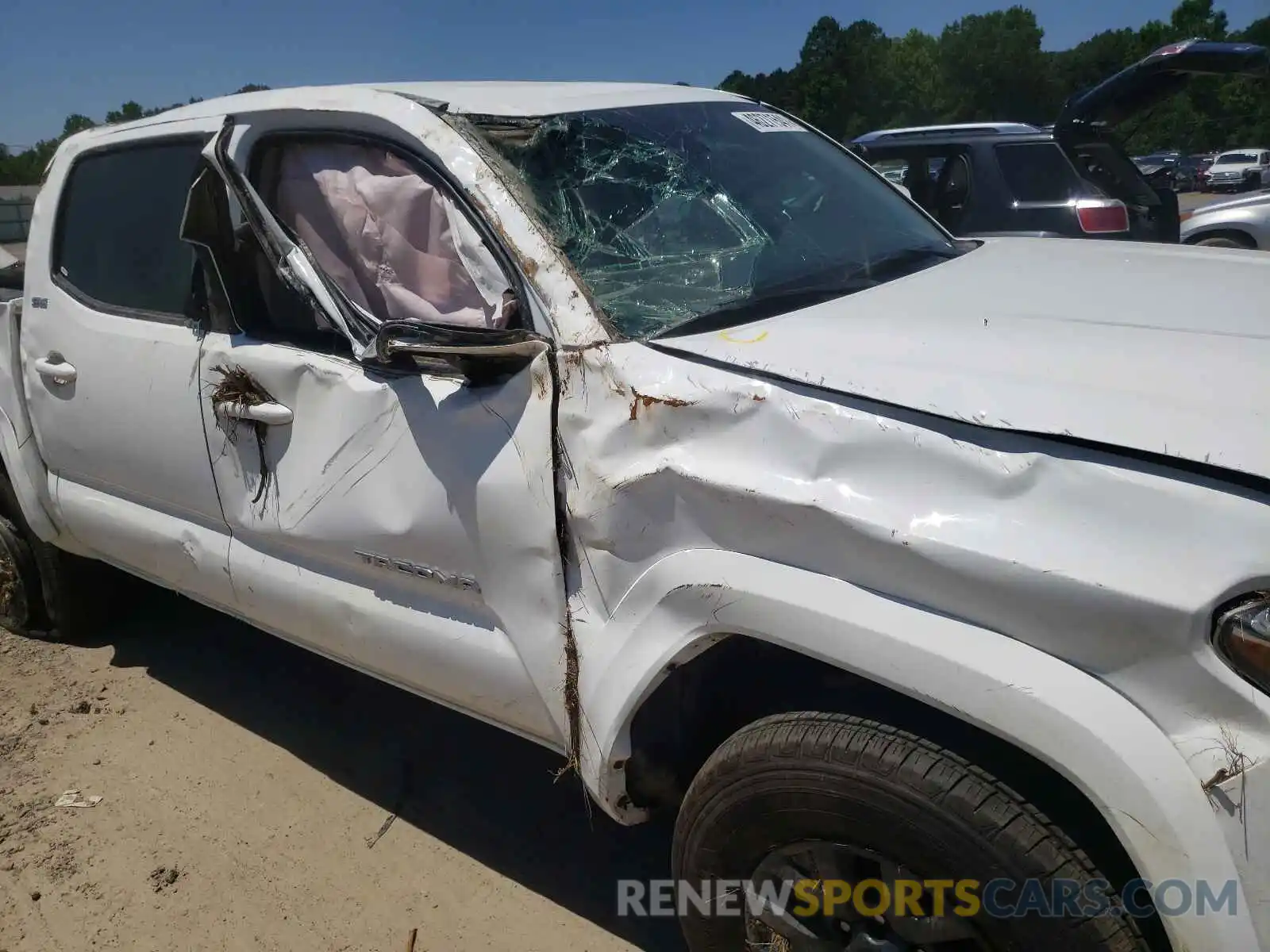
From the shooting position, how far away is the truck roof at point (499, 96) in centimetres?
248

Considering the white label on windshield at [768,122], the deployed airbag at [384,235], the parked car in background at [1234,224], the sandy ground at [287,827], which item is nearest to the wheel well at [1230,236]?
the parked car in background at [1234,224]

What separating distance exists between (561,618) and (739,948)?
0.75m

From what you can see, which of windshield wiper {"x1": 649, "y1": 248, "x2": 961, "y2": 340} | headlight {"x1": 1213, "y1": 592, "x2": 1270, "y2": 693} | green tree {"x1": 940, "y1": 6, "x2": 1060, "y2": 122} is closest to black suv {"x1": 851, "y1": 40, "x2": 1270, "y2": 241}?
windshield wiper {"x1": 649, "y1": 248, "x2": 961, "y2": 340}

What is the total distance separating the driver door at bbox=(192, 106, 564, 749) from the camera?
2.07 meters

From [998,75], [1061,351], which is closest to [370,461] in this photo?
[1061,351]

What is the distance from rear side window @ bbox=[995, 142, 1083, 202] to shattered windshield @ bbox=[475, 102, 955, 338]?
14.4ft

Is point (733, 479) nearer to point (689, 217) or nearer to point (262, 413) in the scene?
point (689, 217)

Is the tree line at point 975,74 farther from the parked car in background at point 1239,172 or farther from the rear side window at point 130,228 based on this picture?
the rear side window at point 130,228

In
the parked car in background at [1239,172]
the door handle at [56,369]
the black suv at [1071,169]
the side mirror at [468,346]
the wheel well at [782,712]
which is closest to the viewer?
the wheel well at [782,712]

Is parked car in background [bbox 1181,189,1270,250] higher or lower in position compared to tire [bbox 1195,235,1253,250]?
higher

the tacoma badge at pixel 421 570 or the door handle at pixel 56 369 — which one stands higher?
the door handle at pixel 56 369

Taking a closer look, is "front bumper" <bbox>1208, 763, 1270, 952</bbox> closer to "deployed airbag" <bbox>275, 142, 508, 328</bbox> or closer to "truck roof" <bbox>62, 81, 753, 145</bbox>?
"deployed airbag" <bbox>275, 142, 508, 328</bbox>

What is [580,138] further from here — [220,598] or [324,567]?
[220,598]

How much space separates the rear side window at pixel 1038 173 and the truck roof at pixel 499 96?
4355 mm
